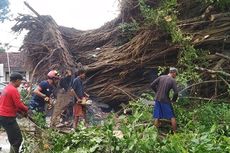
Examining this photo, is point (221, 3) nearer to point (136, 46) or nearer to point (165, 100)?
point (136, 46)

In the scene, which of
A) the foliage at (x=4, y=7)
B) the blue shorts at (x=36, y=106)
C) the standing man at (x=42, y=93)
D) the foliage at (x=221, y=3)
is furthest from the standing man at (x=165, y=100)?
the foliage at (x=4, y=7)

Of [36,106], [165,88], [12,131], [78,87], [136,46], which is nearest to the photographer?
[12,131]

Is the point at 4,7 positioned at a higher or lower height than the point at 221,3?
higher

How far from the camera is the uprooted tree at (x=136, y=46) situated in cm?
976

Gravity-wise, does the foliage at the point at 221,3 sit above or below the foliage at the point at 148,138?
above

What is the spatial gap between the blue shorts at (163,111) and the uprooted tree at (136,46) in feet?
5.05

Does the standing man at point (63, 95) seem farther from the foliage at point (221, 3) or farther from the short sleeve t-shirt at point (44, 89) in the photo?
the foliage at point (221, 3)

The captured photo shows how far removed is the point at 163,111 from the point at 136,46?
135 inches

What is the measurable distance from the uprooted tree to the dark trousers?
4.16m

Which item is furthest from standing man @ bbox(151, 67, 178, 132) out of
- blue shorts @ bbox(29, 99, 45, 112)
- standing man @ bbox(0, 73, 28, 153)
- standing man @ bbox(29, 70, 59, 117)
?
standing man @ bbox(0, 73, 28, 153)

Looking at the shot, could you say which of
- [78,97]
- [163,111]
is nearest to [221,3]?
[163,111]

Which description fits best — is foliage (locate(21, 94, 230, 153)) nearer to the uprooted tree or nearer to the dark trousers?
the dark trousers

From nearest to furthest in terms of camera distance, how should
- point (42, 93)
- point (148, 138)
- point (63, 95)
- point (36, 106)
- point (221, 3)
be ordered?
point (148, 138), point (42, 93), point (36, 106), point (221, 3), point (63, 95)

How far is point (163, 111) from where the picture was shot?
7.93 metres
